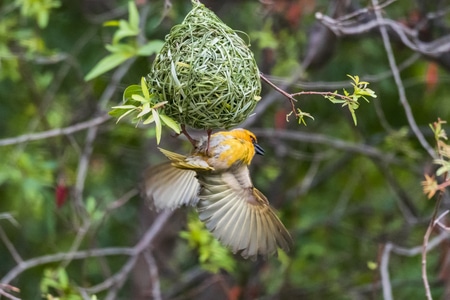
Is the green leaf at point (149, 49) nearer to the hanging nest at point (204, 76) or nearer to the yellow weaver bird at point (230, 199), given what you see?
the yellow weaver bird at point (230, 199)

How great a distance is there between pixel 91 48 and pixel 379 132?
1.83 meters

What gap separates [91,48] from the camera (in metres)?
4.82

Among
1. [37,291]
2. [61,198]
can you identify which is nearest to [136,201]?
[37,291]

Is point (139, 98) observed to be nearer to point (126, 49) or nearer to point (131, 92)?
point (131, 92)

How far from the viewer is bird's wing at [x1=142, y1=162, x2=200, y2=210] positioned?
2.71 metres

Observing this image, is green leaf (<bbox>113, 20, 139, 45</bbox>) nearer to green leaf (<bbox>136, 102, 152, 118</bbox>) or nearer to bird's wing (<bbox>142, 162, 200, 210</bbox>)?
bird's wing (<bbox>142, 162, 200, 210</bbox>)

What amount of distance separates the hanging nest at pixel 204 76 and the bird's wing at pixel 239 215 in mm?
324

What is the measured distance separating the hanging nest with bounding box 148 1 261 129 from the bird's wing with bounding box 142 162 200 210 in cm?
46

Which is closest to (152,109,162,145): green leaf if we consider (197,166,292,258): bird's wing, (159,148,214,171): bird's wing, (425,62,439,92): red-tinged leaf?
(159,148,214,171): bird's wing

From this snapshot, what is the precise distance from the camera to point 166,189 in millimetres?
2723

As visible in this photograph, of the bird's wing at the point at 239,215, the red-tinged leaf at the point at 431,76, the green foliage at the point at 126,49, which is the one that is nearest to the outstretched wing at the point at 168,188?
the bird's wing at the point at 239,215

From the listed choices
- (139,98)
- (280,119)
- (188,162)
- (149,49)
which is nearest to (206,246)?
(280,119)

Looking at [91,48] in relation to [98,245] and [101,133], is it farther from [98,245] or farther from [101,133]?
[98,245]

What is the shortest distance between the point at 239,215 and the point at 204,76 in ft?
1.83
